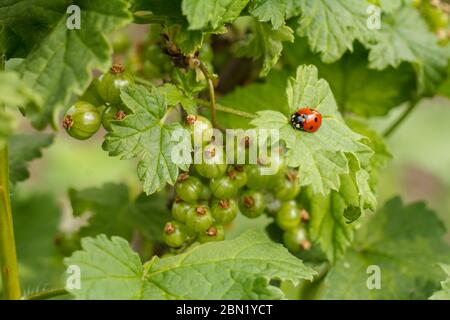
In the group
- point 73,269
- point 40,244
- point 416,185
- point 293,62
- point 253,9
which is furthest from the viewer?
point 416,185

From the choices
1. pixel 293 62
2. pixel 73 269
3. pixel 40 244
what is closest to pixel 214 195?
pixel 73 269

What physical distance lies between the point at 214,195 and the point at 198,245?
0.37ft

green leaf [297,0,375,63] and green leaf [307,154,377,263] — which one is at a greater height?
green leaf [297,0,375,63]

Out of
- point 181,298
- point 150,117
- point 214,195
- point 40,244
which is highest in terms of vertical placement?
point 150,117

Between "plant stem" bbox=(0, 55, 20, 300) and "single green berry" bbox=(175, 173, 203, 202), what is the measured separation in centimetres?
34

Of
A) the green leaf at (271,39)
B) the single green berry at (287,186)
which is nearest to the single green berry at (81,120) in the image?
the green leaf at (271,39)

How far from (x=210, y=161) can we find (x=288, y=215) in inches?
13.8

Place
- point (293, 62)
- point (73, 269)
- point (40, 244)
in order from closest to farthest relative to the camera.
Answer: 1. point (73, 269)
2. point (293, 62)
3. point (40, 244)

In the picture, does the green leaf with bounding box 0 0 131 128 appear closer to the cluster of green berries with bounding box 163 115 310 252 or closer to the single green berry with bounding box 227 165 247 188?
the cluster of green berries with bounding box 163 115 310 252

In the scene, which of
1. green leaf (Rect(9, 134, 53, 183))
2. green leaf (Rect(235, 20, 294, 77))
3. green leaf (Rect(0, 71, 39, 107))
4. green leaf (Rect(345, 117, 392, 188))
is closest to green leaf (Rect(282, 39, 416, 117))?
green leaf (Rect(345, 117, 392, 188))

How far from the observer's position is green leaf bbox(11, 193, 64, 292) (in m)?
2.58

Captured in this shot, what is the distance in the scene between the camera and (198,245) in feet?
4.79

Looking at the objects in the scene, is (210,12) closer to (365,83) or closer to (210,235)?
(210,235)
